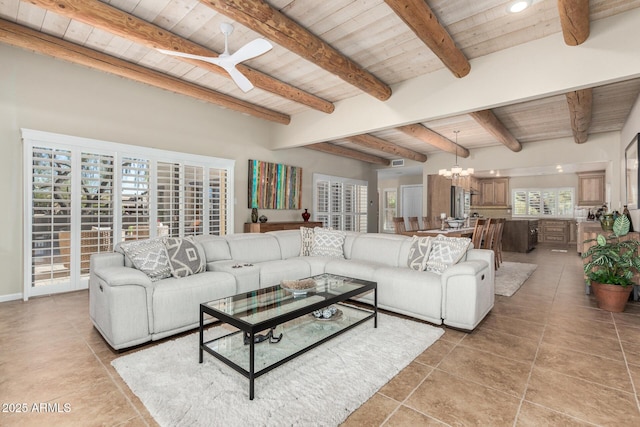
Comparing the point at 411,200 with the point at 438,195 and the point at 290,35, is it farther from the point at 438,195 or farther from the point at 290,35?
the point at 290,35

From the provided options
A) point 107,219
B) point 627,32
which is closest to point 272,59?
point 107,219

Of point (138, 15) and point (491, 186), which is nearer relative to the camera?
point (138, 15)

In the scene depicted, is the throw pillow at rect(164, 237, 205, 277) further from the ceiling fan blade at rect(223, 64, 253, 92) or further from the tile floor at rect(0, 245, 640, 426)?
the ceiling fan blade at rect(223, 64, 253, 92)

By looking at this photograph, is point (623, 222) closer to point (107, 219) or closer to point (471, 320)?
point (471, 320)

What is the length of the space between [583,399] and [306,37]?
11.4 feet

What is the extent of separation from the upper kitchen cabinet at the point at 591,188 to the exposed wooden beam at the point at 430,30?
785cm

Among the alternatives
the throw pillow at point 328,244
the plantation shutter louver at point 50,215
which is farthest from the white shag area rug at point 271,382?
the plantation shutter louver at point 50,215

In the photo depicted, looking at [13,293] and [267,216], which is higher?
[267,216]

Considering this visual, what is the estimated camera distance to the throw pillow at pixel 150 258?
9.52 ft

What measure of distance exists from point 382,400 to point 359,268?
1.81 meters

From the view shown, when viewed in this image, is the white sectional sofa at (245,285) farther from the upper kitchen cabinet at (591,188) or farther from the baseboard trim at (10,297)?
the upper kitchen cabinet at (591,188)

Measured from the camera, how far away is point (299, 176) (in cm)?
713

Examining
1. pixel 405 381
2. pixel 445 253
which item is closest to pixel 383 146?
pixel 445 253

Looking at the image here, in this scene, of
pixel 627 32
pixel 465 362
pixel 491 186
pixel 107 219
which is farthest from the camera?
pixel 491 186
